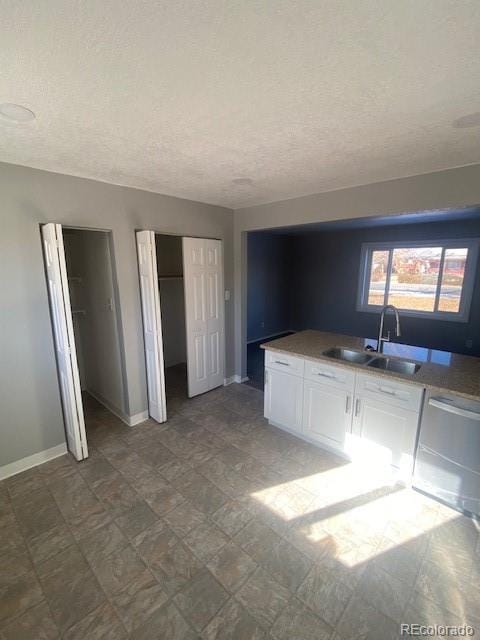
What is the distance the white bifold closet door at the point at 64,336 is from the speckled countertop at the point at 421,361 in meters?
1.83

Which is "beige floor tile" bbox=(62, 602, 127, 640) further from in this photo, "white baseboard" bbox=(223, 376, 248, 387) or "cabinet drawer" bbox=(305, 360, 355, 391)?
"white baseboard" bbox=(223, 376, 248, 387)

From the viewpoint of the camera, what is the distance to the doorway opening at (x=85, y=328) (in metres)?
2.32

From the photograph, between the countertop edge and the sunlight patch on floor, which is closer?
the sunlight patch on floor

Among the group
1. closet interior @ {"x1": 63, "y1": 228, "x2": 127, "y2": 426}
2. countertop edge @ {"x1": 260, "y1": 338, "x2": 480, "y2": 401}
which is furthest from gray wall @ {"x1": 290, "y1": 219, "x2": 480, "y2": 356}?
closet interior @ {"x1": 63, "y1": 228, "x2": 127, "y2": 426}

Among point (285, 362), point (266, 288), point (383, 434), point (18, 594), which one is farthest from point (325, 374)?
point (266, 288)

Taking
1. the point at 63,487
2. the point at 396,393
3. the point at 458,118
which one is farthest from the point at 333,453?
the point at 458,118

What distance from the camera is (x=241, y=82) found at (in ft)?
3.96

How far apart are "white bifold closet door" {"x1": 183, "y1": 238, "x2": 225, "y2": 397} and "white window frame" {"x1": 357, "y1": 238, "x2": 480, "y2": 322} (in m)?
3.81

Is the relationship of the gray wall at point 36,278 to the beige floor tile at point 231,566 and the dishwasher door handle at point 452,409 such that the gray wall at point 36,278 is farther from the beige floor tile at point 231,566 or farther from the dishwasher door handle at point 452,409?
the dishwasher door handle at point 452,409

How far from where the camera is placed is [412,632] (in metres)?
1.34

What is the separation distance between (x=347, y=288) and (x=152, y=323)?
4.89m

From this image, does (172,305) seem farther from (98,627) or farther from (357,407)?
(98,627)

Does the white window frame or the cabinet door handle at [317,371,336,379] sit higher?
the white window frame

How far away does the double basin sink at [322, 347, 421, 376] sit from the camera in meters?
2.47
